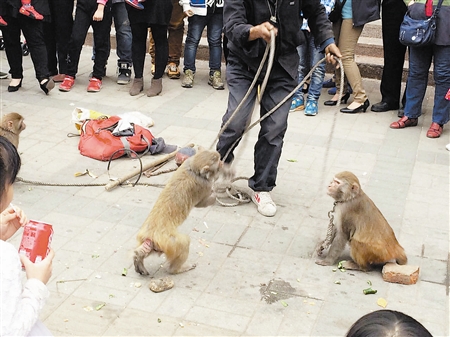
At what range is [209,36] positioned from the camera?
893 centimetres

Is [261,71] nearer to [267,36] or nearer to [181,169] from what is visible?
[267,36]

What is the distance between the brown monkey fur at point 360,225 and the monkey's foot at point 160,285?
3.98 feet

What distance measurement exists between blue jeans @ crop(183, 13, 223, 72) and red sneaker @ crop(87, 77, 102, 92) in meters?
1.20

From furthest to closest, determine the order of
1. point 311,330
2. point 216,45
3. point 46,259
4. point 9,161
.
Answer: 1. point 216,45
2. point 311,330
3. point 46,259
4. point 9,161

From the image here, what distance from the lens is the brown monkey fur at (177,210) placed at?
14.1ft

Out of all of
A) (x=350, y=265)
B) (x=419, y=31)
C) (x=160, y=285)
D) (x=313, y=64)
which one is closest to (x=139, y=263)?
(x=160, y=285)

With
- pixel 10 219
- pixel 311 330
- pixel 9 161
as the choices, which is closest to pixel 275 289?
pixel 311 330

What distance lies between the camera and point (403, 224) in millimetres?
5500

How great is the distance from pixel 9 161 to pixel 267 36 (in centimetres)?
277

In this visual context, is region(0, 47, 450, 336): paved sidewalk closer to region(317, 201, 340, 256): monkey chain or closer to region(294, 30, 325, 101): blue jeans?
region(317, 201, 340, 256): monkey chain

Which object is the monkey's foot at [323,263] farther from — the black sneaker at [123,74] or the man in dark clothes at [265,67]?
the black sneaker at [123,74]

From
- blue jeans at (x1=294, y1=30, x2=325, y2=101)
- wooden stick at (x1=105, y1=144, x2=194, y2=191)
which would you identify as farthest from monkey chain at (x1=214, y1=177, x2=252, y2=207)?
blue jeans at (x1=294, y1=30, x2=325, y2=101)

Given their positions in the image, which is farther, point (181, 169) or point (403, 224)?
point (403, 224)

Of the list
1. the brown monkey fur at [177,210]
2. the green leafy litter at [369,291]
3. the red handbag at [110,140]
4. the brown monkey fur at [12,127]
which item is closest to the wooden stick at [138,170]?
the red handbag at [110,140]
